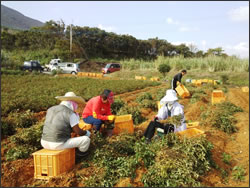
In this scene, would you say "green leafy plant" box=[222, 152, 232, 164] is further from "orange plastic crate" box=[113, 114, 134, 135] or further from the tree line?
the tree line

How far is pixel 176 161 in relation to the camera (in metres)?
3.67

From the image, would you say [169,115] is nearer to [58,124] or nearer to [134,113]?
[134,113]

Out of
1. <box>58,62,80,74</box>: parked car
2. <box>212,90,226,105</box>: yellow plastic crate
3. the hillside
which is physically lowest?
<box>212,90,226,105</box>: yellow plastic crate

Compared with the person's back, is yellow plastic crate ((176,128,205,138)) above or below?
below

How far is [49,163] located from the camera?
3.67m

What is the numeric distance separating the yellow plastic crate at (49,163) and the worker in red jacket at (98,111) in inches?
59.9

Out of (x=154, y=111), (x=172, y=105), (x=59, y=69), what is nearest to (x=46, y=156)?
(x=172, y=105)

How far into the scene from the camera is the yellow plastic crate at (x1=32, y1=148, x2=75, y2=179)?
3.65 metres

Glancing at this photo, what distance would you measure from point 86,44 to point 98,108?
40690 millimetres

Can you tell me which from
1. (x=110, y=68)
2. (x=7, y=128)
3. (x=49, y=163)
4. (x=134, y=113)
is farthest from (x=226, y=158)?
(x=110, y=68)

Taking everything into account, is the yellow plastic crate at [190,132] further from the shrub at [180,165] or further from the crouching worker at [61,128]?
the crouching worker at [61,128]

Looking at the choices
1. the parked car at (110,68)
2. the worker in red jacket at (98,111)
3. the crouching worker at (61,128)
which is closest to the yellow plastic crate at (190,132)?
the worker in red jacket at (98,111)

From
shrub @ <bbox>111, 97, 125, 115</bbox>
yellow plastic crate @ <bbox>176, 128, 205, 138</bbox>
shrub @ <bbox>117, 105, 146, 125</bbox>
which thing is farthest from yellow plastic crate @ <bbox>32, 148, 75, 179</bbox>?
shrub @ <bbox>111, 97, 125, 115</bbox>

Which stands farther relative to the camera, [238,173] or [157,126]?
[157,126]
